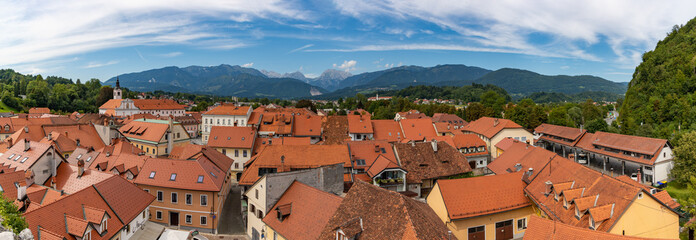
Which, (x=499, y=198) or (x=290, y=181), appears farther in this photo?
(x=499, y=198)

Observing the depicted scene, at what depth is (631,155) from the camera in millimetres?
45438

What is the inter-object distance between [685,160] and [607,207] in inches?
1243

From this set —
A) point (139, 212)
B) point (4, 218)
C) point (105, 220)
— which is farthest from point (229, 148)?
point (4, 218)

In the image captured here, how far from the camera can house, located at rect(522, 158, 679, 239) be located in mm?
18938

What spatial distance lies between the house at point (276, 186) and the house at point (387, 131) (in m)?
38.2

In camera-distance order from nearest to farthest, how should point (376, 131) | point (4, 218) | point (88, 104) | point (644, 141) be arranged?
point (4, 218), point (644, 141), point (376, 131), point (88, 104)

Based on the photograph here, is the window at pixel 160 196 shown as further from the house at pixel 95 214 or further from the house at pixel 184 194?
the house at pixel 95 214

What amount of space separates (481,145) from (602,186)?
3190 centimetres

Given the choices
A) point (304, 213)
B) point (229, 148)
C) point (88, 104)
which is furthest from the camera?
point (88, 104)

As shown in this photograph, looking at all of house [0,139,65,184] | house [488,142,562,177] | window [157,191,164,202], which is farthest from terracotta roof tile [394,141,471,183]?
house [0,139,65,184]

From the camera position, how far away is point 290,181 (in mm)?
24516

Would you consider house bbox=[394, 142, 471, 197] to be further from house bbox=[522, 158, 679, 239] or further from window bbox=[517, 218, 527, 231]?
house bbox=[522, 158, 679, 239]

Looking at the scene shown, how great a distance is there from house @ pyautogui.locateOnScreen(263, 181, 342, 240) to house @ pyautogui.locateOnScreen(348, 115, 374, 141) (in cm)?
3929

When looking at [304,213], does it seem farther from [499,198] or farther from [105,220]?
[499,198]
